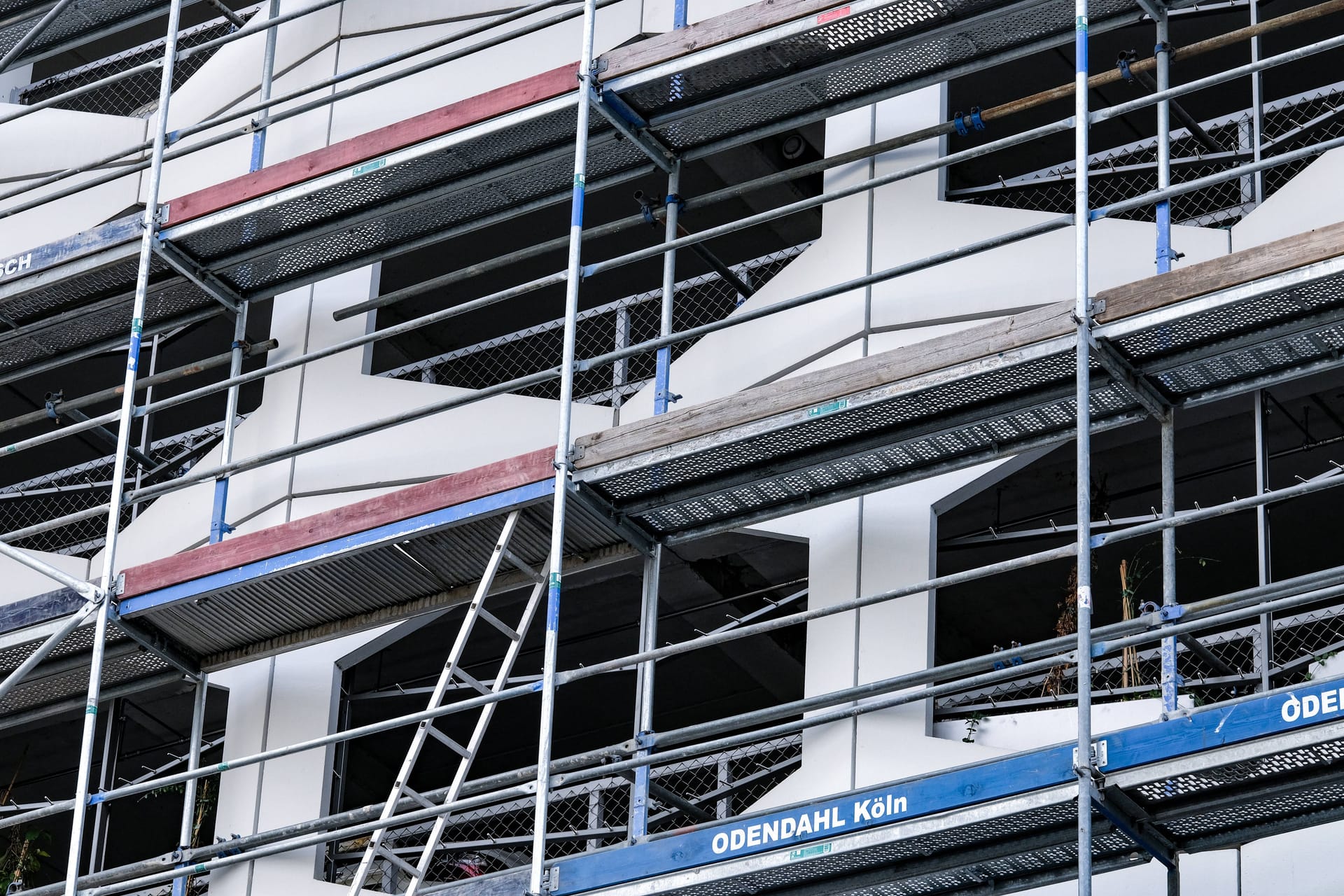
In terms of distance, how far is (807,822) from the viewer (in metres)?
11.2

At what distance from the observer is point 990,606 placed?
20.0 meters

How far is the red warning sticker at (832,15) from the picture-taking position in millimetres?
12984

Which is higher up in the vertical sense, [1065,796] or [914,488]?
[914,488]

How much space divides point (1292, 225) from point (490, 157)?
4821mm

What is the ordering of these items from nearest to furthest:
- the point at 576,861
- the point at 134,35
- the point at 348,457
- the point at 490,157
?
1. the point at 576,861
2. the point at 490,157
3. the point at 348,457
4. the point at 134,35

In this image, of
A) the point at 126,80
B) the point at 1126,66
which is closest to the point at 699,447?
the point at 1126,66

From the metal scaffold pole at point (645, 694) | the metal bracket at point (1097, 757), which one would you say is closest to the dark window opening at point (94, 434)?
the metal scaffold pole at point (645, 694)

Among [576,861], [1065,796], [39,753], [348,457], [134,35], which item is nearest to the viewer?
[1065,796]

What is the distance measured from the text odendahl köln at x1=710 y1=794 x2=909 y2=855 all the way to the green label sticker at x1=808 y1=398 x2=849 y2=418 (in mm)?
1997

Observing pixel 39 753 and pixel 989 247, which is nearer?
pixel 989 247

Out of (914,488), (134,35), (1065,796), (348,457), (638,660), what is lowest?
(1065,796)

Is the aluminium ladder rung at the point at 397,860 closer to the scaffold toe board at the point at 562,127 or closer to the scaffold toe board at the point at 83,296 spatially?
the scaffold toe board at the point at 562,127

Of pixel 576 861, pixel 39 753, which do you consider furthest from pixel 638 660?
pixel 39 753

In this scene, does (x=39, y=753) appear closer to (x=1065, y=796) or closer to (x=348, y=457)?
(x=348, y=457)
